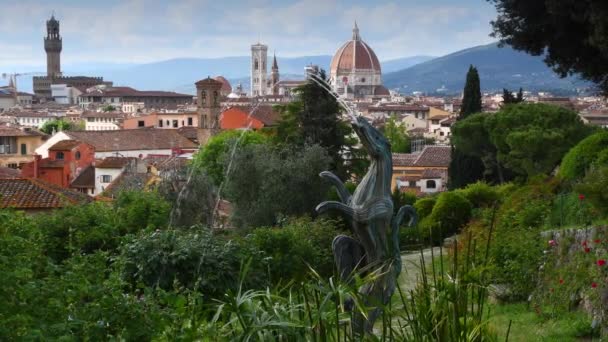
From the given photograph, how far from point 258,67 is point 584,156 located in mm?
174420

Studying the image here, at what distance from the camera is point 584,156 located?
13758mm

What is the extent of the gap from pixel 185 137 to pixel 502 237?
49.4 m

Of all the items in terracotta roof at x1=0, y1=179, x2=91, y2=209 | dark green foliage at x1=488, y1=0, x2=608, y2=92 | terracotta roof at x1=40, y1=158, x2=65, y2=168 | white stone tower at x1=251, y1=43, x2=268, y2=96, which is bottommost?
terracotta roof at x1=40, y1=158, x2=65, y2=168

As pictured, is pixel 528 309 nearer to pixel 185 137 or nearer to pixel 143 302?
pixel 143 302

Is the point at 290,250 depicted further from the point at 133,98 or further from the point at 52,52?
the point at 52,52

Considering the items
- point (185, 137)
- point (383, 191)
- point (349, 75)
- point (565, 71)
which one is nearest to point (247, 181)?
point (565, 71)

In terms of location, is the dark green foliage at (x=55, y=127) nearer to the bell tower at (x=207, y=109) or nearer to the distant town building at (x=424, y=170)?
the bell tower at (x=207, y=109)

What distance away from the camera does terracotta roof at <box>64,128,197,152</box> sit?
5266cm

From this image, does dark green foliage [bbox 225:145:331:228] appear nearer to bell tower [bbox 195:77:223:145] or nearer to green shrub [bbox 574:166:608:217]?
green shrub [bbox 574:166:608:217]

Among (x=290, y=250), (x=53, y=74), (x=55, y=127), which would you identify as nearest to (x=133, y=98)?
(x=55, y=127)

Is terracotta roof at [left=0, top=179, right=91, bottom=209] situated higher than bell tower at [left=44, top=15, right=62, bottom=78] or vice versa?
bell tower at [left=44, top=15, right=62, bottom=78]

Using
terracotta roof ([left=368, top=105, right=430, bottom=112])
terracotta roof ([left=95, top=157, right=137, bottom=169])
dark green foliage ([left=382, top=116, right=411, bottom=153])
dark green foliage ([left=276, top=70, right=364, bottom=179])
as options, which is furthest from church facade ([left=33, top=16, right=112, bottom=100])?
dark green foliage ([left=276, top=70, right=364, bottom=179])

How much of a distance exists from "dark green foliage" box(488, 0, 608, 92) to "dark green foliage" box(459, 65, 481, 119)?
56.2 ft

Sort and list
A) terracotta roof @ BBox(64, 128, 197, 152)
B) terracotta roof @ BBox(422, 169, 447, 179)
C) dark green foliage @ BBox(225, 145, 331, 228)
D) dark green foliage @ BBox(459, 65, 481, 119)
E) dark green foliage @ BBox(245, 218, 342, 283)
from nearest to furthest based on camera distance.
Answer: dark green foliage @ BBox(245, 218, 342, 283) → dark green foliage @ BBox(225, 145, 331, 228) → dark green foliage @ BBox(459, 65, 481, 119) → terracotta roof @ BBox(422, 169, 447, 179) → terracotta roof @ BBox(64, 128, 197, 152)
